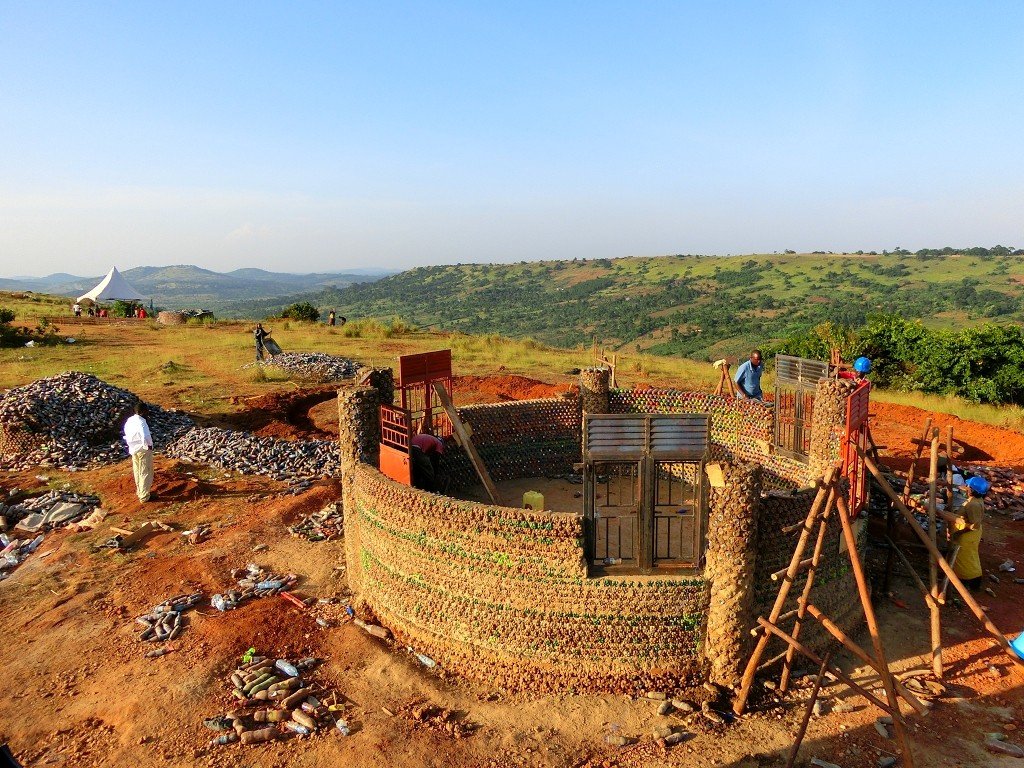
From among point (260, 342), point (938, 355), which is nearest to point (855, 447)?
point (938, 355)

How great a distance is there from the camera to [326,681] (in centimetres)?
708

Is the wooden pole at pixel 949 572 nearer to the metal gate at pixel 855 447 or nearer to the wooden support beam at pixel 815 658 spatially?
the metal gate at pixel 855 447

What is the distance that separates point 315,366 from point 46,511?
12.3 m

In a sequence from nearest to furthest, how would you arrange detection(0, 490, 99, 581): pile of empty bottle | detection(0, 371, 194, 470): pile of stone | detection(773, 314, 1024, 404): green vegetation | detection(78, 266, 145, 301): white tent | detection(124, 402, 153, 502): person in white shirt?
detection(0, 490, 99, 581): pile of empty bottle, detection(124, 402, 153, 502): person in white shirt, detection(0, 371, 194, 470): pile of stone, detection(773, 314, 1024, 404): green vegetation, detection(78, 266, 145, 301): white tent

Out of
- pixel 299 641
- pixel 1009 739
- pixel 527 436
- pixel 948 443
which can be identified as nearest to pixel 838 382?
pixel 948 443

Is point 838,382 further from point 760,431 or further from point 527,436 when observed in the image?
point 527,436

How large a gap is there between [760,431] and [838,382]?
3864 mm

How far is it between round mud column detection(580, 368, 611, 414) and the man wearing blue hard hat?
630 cm

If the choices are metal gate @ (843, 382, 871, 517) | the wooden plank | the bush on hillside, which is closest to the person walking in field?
the bush on hillside

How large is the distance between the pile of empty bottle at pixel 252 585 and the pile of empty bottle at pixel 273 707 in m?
1.55

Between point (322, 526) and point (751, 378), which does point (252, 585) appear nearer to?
point (322, 526)

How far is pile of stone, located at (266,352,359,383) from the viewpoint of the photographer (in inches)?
902

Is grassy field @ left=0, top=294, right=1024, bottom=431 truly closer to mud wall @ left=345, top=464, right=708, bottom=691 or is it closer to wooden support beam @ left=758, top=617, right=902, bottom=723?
mud wall @ left=345, top=464, right=708, bottom=691

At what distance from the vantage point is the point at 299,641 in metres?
7.80
